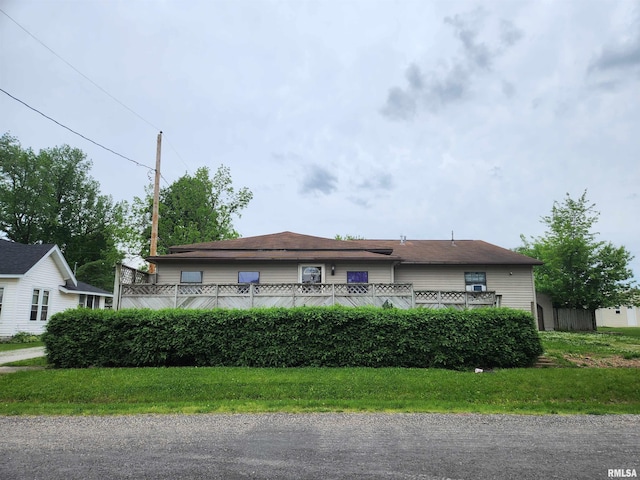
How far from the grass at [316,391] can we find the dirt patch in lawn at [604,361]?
0.63m

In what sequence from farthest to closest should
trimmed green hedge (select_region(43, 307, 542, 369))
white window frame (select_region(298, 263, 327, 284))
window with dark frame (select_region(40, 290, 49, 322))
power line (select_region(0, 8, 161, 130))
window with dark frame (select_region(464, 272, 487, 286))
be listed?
window with dark frame (select_region(40, 290, 49, 322)) → window with dark frame (select_region(464, 272, 487, 286)) → white window frame (select_region(298, 263, 327, 284)) → power line (select_region(0, 8, 161, 130)) → trimmed green hedge (select_region(43, 307, 542, 369))

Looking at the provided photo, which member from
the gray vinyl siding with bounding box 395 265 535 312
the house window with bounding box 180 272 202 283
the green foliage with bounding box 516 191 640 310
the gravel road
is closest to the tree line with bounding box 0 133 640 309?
the green foliage with bounding box 516 191 640 310

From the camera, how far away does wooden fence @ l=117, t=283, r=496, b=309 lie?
13094 millimetres

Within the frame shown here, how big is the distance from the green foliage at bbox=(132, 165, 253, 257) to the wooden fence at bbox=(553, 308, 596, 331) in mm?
26494

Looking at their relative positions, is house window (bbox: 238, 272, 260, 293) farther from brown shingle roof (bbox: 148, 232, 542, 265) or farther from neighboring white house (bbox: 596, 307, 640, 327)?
neighboring white house (bbox: 596, 307, 640, 327)

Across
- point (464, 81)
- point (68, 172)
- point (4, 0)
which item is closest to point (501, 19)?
point (464, 81)

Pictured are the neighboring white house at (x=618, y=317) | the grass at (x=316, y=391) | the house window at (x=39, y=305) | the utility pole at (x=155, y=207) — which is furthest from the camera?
the neighboring white house at (x=618, y=317)

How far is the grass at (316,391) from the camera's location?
21.8 feet

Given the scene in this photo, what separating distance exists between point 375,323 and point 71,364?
8.13 metres

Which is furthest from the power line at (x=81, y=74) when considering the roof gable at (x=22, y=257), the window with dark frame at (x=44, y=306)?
the window with dark frame at (x=44, y=306)

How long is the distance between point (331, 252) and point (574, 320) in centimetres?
1630

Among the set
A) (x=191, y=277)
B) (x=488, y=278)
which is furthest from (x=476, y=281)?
(x=191, y=277)

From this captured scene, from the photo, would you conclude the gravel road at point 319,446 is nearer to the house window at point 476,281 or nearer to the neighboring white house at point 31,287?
the house window at point 476,281

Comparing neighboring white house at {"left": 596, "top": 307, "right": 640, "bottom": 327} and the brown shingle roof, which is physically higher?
the brown shingle roof
